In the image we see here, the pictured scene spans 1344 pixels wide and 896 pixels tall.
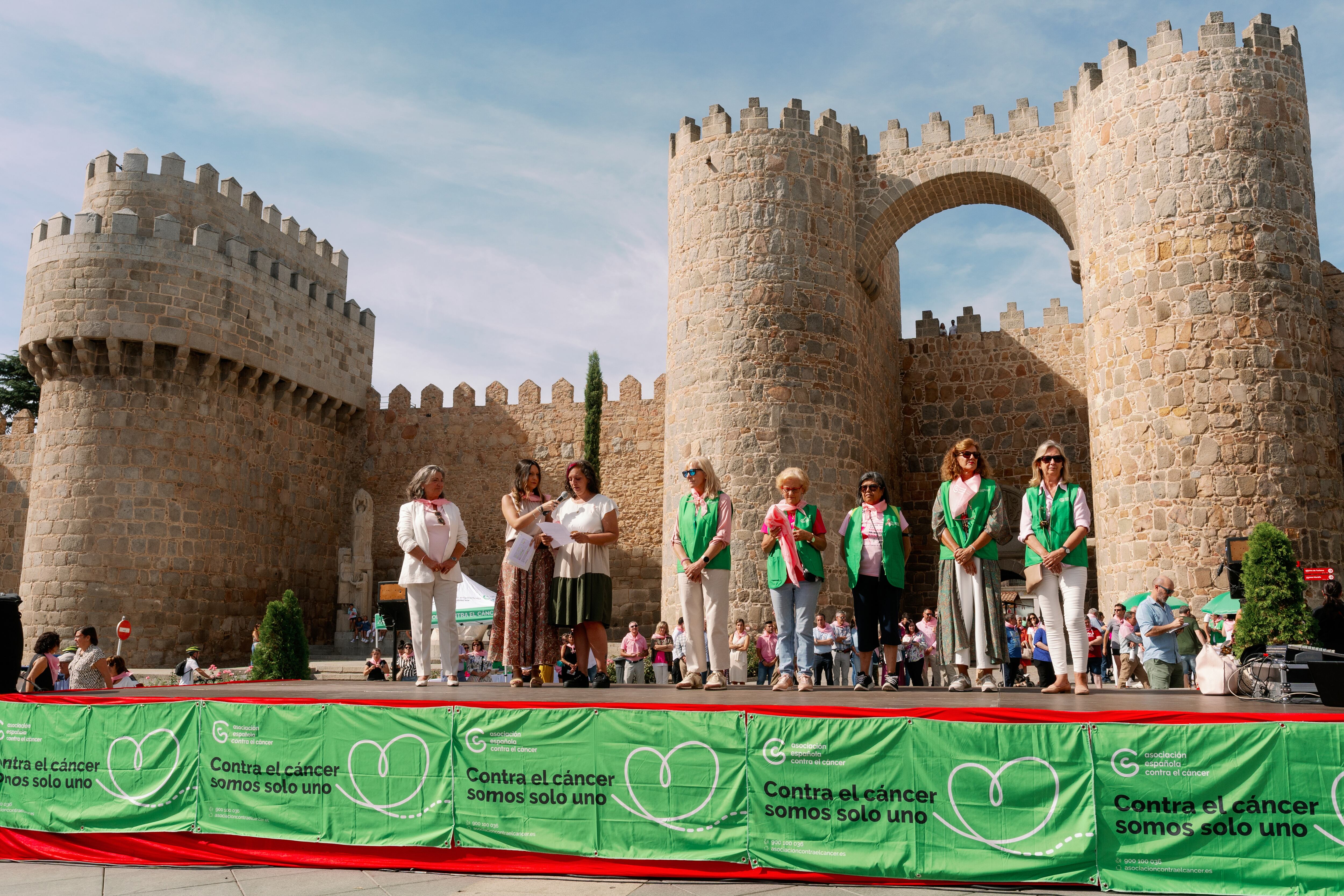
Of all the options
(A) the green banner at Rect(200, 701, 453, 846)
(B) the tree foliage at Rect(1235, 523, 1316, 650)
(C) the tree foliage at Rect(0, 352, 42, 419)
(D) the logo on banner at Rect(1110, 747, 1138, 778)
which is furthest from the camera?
(C) the tree foliage at Rect(0, 352, 42, 419)

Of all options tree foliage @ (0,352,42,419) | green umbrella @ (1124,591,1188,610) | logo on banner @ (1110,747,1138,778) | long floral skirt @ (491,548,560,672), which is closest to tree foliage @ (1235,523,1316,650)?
green umbrella @ (1124,591,1188,610)

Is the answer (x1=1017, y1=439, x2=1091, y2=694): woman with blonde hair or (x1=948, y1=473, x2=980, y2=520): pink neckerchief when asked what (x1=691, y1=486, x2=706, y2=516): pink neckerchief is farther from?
(x1=1017, y1=439, x2=1091, y2=694): woman with blonde hair

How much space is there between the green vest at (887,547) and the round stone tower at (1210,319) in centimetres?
877

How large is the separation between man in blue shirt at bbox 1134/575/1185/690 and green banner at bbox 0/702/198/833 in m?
7.79

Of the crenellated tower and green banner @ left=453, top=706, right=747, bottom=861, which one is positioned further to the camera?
the crenellated tower

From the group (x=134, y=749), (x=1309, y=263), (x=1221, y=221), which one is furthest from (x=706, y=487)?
(x=1309, y=263)

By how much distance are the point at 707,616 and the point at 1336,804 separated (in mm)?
3701

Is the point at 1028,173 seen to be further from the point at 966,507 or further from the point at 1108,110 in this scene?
the point at 966,507

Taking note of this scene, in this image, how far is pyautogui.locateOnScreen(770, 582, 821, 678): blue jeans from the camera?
6898mm

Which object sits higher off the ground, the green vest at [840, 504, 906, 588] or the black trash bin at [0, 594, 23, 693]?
the green vest at [840, 504, 906, 588]

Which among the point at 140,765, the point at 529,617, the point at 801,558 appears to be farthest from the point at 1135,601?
the point at 140,765

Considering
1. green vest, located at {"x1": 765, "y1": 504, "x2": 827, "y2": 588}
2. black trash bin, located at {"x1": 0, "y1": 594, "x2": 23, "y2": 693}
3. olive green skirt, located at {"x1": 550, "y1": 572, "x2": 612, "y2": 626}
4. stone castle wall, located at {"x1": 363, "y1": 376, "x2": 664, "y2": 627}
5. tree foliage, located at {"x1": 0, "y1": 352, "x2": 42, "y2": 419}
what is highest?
tree foliage, located at {"x1": 0, "y1": 352, "x2": 42, "y2": 419}

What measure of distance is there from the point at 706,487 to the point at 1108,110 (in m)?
11.9

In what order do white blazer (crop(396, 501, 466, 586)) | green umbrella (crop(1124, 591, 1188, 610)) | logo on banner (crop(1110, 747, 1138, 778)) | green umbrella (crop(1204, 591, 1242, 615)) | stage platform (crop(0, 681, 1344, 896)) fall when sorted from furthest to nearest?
green umbrella (crop(1124, 591, 1188, 610)) → green umbrella (crop(1204, 591, 1242, 615)) → white blazer (crop(396, 501, 466, 586)) → logo on banner (crop(1110, 747, 1138, 778)) → stage platform (crop(0, 681, 1344, 896))
